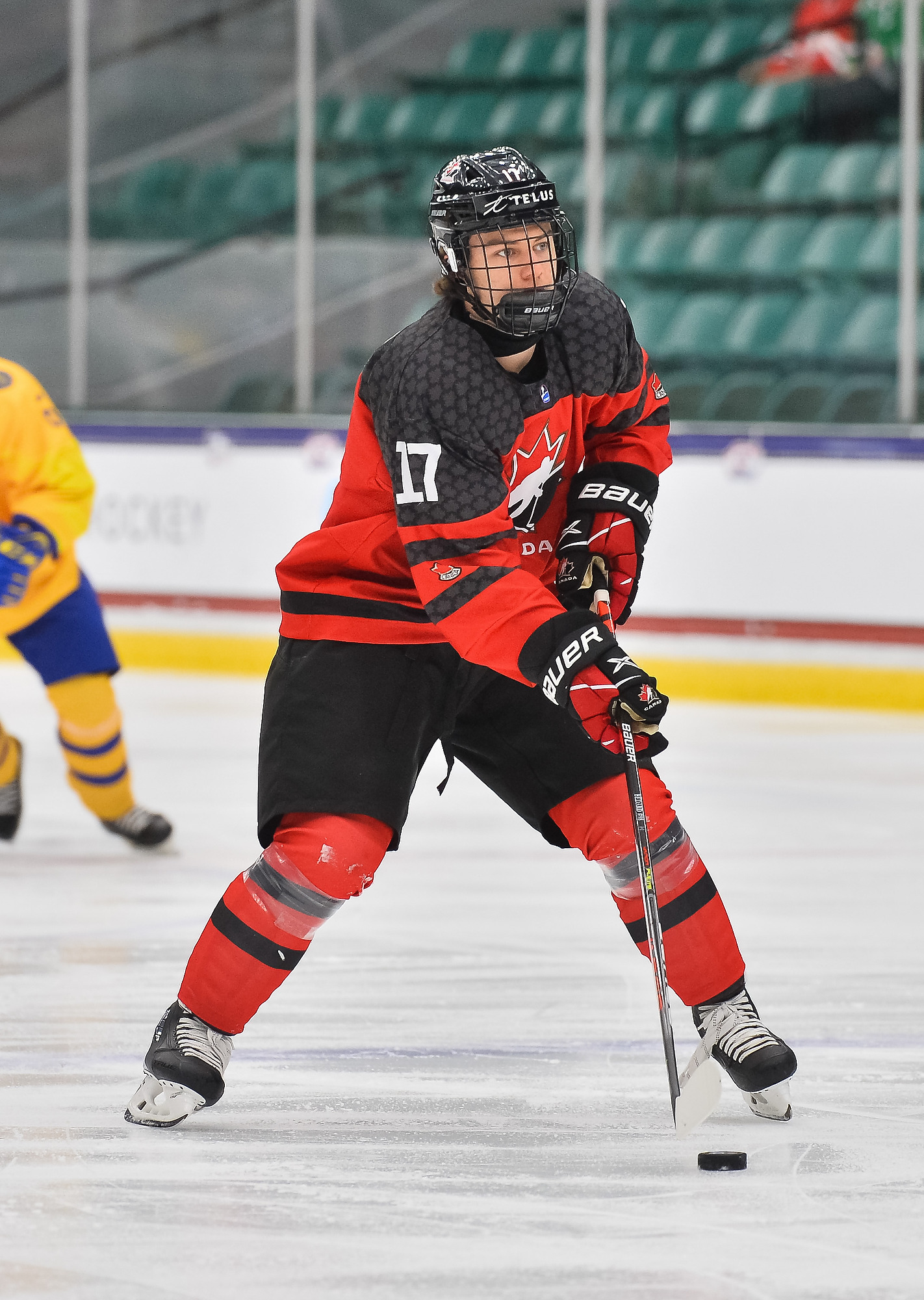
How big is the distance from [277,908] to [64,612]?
2113mm

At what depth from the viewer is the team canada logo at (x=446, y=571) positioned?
2.49m

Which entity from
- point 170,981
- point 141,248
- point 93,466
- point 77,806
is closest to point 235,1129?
point 170,981

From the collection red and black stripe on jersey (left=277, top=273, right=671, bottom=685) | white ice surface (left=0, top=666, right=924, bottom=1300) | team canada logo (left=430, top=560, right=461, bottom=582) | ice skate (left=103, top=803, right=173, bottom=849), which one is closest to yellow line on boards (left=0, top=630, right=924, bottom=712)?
white ice surface (left=0, top=666, right=924, bottom=1300)

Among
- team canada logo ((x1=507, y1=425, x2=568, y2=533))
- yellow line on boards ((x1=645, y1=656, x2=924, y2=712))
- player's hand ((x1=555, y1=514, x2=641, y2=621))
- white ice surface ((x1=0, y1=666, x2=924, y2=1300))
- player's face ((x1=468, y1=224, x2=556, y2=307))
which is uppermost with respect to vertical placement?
player's face ((x1=468, y1=224, x2=556, y2=307))

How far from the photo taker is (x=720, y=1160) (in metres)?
2.46

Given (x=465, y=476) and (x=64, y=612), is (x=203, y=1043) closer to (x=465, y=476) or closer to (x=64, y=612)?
(x=465, y=476)

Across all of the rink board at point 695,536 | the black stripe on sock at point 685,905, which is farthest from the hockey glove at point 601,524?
the rink board at point 695,536

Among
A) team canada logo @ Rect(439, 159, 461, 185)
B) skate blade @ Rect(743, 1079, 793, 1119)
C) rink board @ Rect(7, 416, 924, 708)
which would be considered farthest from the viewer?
rink board @ Rect(7, 416, 924, 708)

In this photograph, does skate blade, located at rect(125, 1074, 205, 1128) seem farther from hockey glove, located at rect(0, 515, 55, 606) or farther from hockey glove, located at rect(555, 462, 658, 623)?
hockey glove, located at rect(0, 515, 55, 606)

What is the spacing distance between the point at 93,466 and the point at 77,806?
284 centimetres

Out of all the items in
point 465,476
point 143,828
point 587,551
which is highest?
point 465,476

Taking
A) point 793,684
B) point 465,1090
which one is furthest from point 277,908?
point 793,684

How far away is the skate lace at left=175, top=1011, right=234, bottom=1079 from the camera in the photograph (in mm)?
2641

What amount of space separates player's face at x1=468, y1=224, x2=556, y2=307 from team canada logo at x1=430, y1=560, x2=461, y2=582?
0.94ft
